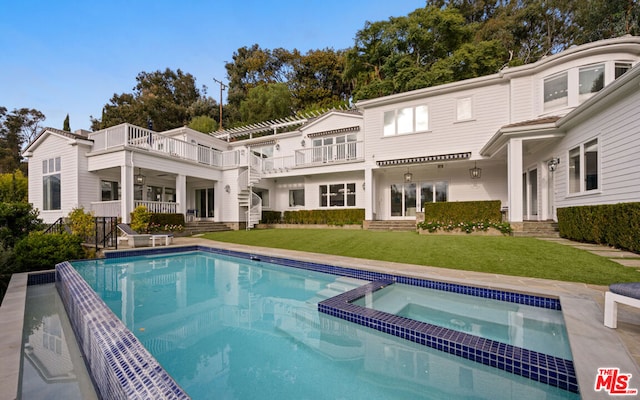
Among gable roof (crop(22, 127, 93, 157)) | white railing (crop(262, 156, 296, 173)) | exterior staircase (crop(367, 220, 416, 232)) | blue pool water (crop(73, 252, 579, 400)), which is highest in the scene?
gable roof (crop(22, 127, 93, 157))

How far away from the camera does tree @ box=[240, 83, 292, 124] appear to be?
30922 mm

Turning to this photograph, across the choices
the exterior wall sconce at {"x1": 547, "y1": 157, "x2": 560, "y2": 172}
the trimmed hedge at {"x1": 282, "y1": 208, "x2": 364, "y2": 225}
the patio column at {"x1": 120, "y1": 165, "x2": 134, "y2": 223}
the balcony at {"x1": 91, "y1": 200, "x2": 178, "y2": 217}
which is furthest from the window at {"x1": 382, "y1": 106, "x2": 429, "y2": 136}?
the patio column at {"x1": 120, "y1": 165, "x2": 134, "y2": 223}

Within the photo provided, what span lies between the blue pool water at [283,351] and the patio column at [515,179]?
7363 millimetres

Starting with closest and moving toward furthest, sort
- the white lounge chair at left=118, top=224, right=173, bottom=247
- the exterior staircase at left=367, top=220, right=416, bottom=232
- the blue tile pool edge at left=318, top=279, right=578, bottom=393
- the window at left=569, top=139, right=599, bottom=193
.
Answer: the blue tile pool edge at left=318, top=279, right=578, bottom=393
the window at left=569, top=139, right=599, bottom=193
the white lounge chair at left=118, top=224, right=173, bottom=247
the exterior staircase at left=367, top=220, right=416, bottom=232

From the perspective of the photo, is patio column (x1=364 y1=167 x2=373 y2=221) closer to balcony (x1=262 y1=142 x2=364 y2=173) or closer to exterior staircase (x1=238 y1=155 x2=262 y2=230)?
balcony (x1=262 y1=142 x2=364 y2=173)

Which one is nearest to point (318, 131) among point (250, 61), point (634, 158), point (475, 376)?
point (634, 158)

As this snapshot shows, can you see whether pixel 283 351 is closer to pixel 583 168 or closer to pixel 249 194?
pixel 583 168

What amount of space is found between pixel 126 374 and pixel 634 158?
10597 millimetres

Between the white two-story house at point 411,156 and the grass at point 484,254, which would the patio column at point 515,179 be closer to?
the white two-story house at point 411,156

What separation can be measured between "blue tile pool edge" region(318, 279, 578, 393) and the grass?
3622 mm

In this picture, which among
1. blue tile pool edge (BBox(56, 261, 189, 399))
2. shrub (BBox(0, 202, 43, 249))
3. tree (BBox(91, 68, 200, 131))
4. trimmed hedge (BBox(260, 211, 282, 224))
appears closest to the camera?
blue tile pool edge (BBox(56, 261, 189, 399))

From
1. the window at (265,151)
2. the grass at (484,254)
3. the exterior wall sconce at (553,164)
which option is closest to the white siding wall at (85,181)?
the window at (265,151)

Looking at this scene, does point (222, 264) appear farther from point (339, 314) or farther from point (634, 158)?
point (634, 158)

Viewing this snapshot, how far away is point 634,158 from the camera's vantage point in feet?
22.1
